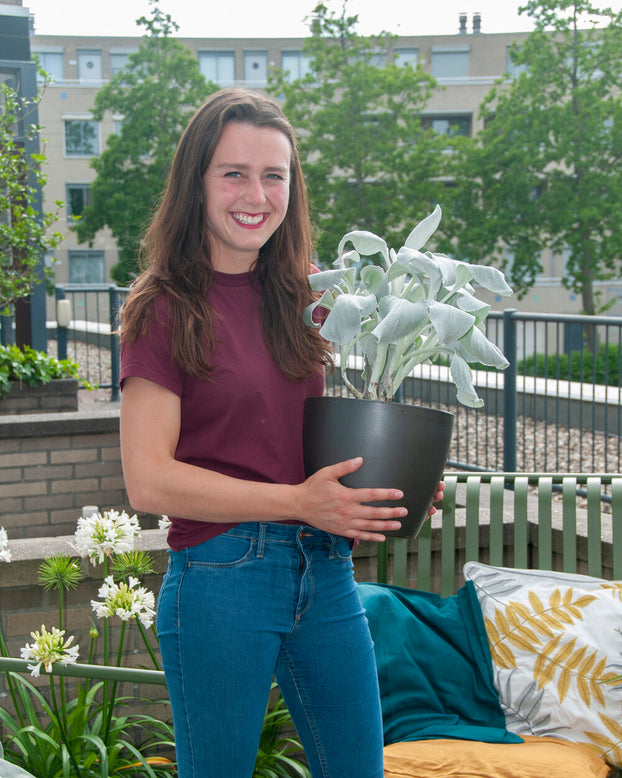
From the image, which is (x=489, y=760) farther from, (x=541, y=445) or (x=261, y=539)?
(x=541, y=445)

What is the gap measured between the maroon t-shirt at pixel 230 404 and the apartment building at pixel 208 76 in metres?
39.6

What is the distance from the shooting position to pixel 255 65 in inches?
1768

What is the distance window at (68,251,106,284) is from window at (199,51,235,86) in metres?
10.5

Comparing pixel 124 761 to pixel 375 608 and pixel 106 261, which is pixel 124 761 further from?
pixel 106 261

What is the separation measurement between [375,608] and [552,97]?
23568mm

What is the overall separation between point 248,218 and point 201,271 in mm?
130

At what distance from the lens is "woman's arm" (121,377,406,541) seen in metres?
1.50

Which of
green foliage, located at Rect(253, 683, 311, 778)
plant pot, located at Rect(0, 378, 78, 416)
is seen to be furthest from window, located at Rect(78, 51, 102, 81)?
green foliage, located at Rect(253, 683, 311, 778)

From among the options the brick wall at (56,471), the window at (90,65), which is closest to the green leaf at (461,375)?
the brick wall at (56,471)

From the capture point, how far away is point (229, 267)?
1.74 metres

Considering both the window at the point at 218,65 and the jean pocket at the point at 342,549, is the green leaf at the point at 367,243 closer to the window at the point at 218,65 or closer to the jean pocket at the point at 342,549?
the jean pocket at the point at 342,549

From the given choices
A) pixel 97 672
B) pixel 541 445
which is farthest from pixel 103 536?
pixel 541 445

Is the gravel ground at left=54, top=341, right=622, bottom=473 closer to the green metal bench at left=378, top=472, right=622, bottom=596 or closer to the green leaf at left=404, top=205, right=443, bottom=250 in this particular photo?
the green metal bench at left=378, top=472, right=622, bottom=596

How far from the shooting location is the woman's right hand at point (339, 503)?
1495 millimetres
